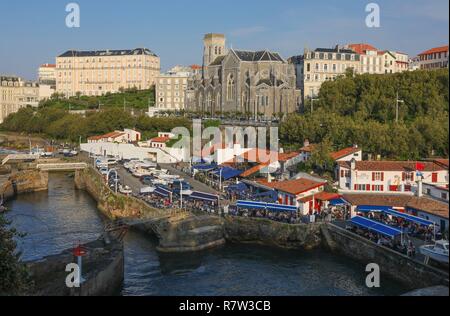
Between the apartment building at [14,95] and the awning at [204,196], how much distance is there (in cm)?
7280

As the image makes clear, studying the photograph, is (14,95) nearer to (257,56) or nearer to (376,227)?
(257,56)

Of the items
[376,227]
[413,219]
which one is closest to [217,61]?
[413,219]

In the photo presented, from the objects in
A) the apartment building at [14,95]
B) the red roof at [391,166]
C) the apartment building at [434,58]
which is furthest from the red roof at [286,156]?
the apartment building at [14,95]

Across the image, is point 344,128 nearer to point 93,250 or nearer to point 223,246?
point 223,246

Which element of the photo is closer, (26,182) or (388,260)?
(388,260)

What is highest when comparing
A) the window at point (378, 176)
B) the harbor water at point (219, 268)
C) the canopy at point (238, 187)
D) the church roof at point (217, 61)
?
the church roof at point (217, 61)

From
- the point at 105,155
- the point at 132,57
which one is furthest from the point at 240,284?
the point at 132,57

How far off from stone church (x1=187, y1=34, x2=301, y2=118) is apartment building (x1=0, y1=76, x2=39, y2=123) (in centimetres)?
4182

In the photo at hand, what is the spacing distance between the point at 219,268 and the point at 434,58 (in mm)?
51139

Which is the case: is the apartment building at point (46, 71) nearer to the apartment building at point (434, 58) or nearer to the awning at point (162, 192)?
the apartment building at point (434, 58)

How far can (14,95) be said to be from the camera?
97.3 m

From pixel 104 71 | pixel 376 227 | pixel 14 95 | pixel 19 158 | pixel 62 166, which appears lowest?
pixel 376 227

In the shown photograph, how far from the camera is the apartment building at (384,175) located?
28.6 m

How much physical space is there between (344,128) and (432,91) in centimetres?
882
